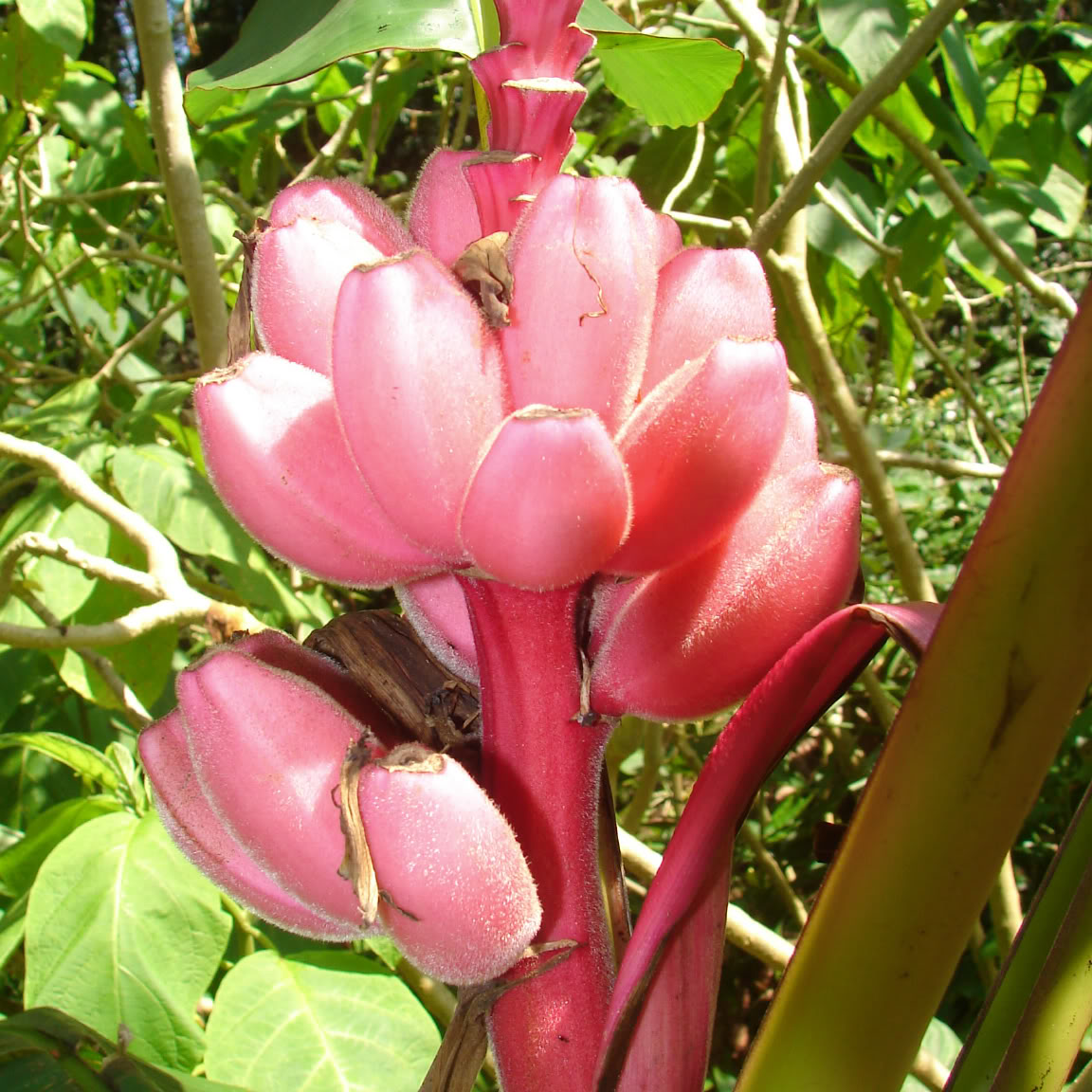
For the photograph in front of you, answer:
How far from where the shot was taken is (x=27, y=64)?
1135mm

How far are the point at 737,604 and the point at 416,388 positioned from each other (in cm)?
11

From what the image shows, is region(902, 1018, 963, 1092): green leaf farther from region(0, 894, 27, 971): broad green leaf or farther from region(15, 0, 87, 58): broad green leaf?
region(15, 0, 87, 58): broad green leaf

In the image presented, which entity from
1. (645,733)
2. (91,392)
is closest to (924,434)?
(645,733)

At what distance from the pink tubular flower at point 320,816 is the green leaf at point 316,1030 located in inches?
12.4

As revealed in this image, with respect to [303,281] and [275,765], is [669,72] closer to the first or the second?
[303,281]

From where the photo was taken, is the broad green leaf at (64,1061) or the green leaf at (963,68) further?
the green leaf at (963,68)

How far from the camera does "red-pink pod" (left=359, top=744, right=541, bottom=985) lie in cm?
26

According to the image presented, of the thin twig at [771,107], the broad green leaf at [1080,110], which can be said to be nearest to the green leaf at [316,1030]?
the thin twig at [771,107]

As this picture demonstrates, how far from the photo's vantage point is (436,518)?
0.94 ft

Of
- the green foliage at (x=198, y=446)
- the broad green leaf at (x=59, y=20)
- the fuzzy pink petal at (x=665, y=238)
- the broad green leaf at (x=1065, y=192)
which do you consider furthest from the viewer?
the broad green leaf at (x=1065, y=192)

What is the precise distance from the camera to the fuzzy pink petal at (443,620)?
35cm

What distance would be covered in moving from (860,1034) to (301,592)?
3.22 feet

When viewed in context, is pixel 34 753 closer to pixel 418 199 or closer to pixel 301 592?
pixel 301 592

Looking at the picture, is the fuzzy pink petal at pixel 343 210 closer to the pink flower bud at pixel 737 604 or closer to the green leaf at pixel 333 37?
the green leaf at pixel 333 37
